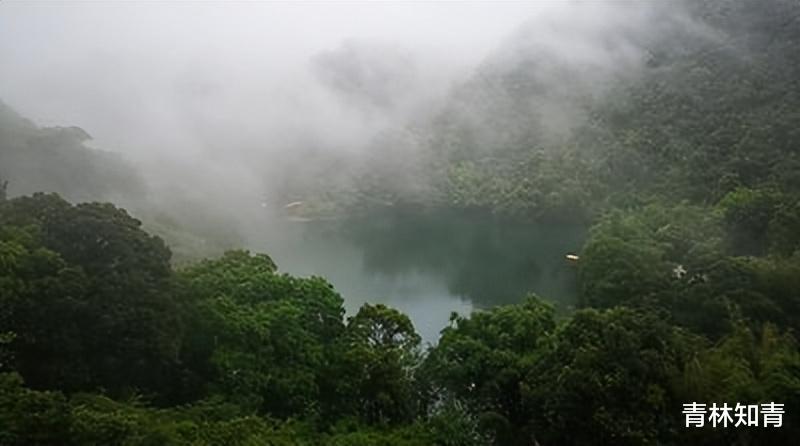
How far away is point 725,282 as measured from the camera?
22.6 metres

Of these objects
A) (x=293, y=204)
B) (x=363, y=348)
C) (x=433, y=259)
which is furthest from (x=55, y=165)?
(x=293, y=204)

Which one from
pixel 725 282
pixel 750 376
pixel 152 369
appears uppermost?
pixel 725 282

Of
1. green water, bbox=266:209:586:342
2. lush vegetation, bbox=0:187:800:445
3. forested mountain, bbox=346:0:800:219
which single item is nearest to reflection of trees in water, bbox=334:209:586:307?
green water, bbox=266:209:586:342

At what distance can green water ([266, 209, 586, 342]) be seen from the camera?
40.2 m

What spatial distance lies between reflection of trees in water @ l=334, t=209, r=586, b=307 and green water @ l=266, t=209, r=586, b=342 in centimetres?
6

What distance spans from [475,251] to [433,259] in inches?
135

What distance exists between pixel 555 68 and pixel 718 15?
55.9 ft

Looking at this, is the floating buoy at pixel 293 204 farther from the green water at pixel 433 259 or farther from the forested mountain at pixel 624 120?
the forested mountain at pixel 624 120

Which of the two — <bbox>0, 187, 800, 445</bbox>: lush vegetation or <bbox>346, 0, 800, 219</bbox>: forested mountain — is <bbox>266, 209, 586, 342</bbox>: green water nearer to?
<bbox>346, 0, 800, 219</bbox>: forested mountain

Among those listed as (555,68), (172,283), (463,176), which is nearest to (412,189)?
(463,176)

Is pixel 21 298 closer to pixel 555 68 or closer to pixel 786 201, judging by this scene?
pixel 786 201

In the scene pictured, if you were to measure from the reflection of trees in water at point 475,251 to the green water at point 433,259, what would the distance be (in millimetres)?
59

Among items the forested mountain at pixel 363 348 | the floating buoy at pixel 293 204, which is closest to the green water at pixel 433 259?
the floating buoy at pixel 293 204

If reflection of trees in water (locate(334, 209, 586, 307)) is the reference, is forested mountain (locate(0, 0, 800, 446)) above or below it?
below
